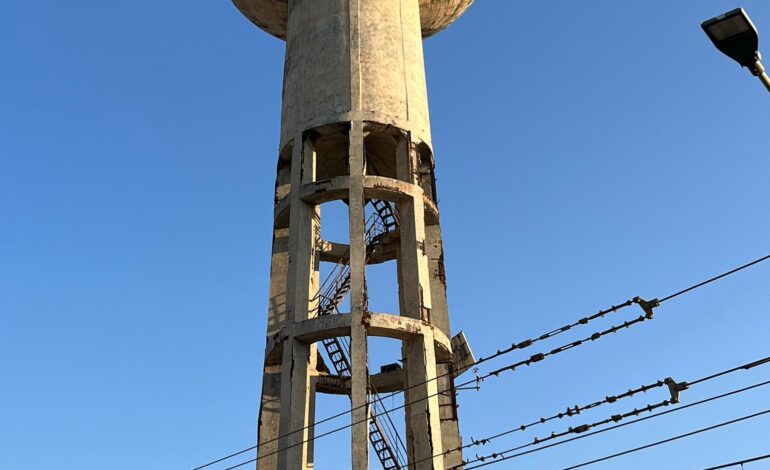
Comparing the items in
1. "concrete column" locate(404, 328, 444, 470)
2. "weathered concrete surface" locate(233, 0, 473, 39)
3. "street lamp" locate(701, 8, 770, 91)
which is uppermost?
"weathered concrete surface" locate(233, 0, 473, 39)

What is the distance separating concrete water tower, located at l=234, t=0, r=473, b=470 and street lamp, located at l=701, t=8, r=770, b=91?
13801mm

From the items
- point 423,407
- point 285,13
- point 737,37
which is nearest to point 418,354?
point 423,407

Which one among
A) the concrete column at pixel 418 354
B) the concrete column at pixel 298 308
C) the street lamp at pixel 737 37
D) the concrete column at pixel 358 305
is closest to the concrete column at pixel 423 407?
the concrete column at pixel 418 354

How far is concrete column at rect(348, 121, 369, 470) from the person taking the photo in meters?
20.8

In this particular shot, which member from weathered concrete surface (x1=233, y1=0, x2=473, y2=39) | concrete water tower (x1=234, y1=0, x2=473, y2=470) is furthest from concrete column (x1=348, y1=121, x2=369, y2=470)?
weathered concrete surface (x1=233, y1=0, x2=473, y2=39)

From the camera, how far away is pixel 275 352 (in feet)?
78.4

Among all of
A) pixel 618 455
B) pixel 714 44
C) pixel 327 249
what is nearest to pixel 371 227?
pixel 327 249

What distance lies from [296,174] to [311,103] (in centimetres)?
228

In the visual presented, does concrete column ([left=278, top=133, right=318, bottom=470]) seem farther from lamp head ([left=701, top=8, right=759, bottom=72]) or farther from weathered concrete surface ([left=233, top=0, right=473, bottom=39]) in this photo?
lamp head ([left=701, top=8, right=759, bottom=72])

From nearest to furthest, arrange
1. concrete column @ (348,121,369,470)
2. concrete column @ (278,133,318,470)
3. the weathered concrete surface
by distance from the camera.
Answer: concrete column @ (348,121,369,470)
concrete column @ (278,133,318,470)
the weathered concrete surface

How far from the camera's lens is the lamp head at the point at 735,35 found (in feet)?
30.1

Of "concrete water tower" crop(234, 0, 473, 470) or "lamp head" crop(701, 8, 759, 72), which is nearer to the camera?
"lamp head" crop(701, 8, 759, 72)

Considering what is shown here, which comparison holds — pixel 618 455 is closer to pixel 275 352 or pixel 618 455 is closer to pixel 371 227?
pixel 275 352

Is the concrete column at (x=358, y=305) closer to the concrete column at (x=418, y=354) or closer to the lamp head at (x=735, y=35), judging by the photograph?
the concrete column at (x=418, y=354)
